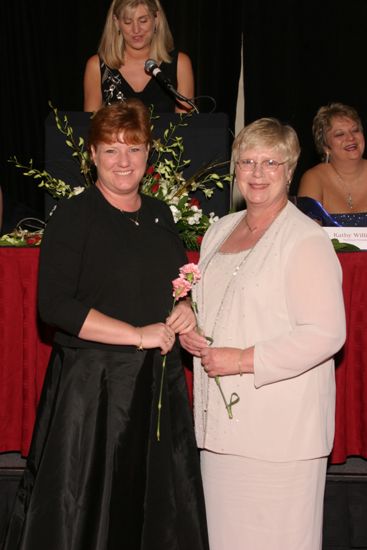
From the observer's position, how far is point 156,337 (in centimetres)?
246

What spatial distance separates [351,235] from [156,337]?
1.21 meters

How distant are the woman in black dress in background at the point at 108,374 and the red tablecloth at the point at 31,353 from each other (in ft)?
2.36

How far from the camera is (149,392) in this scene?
2.60 metres

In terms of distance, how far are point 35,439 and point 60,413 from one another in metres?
0.15

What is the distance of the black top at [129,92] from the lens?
3.76m

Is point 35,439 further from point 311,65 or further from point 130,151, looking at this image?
point 311,65

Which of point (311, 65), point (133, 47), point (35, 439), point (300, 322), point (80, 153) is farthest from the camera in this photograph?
point (311, 65)

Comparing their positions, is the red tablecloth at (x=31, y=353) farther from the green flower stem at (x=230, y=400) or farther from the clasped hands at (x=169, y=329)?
the green flower stem at (x=230, y=400)

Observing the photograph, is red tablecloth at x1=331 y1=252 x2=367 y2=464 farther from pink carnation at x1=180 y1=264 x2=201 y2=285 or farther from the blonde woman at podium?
the blonde woman at podium

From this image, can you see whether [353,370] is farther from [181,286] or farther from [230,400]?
[181,286]

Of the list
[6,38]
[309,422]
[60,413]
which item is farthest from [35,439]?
[6,38]

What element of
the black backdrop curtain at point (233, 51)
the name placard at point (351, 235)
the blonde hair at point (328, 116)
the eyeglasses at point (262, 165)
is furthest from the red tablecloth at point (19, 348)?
the black backdrop curtain at point (233, 51)

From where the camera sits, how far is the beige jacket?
242 cm

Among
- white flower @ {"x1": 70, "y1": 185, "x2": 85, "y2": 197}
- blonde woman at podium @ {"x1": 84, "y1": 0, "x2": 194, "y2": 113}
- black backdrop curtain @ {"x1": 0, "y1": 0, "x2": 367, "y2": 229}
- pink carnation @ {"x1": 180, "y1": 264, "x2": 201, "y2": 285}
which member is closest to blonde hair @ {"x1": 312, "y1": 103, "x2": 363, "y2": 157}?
blonde woman at podium @ {"x1": 84, "y1": 0, "x2": 194, "y2": 113}
